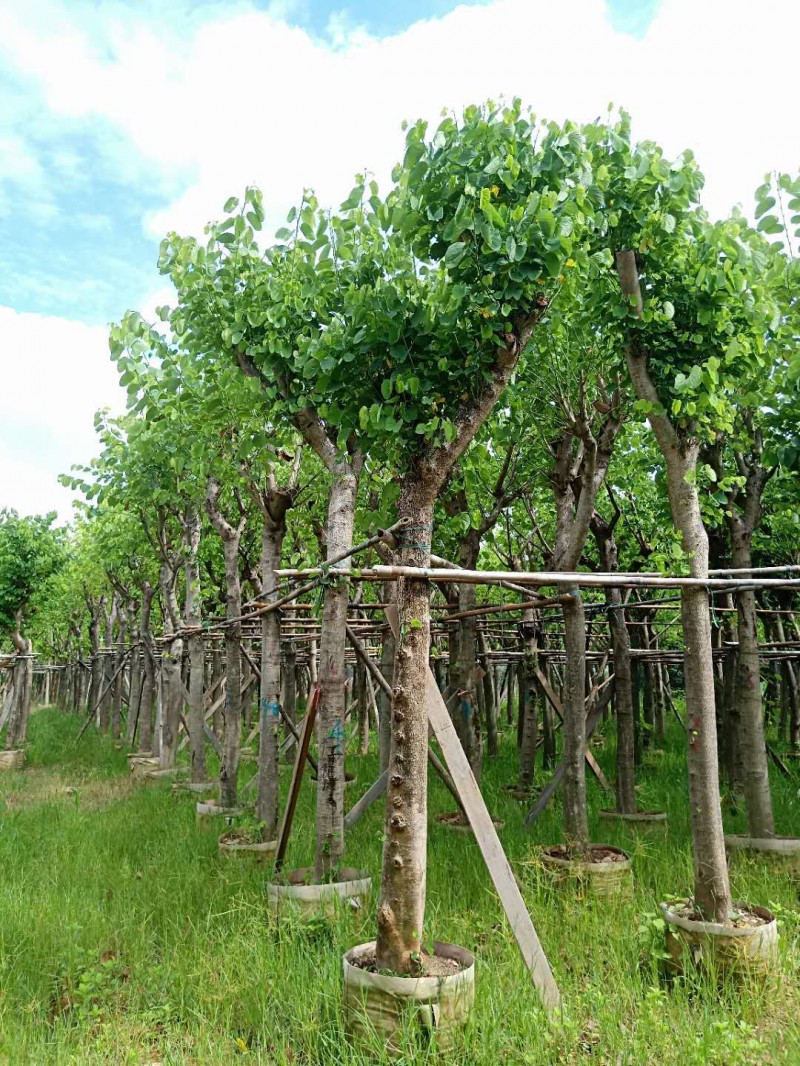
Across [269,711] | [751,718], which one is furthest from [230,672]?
[751,718]

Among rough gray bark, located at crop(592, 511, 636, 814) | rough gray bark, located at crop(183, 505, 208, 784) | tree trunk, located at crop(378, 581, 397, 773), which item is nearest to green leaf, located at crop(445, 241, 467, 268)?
tree trunk, located at crop(378, 581, 397, 773)

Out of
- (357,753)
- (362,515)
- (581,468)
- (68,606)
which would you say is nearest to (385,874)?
(362,515)

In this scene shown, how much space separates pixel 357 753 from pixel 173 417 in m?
10.6

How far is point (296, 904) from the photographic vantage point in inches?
218

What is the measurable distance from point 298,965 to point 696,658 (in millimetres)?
3165

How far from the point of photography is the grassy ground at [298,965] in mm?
3957

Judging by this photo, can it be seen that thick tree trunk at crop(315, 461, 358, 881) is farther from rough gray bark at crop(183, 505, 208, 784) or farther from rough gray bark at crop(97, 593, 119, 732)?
rough gray bark at crop(97, 593, 119, 732)

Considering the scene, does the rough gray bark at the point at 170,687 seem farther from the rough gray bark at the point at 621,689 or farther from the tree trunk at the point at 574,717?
the tree trunk at the point at 574,717

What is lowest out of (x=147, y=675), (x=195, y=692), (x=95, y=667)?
(x=195, y=692)

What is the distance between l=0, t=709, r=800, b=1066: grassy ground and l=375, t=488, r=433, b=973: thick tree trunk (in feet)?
1.65

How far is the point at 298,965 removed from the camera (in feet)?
15.7

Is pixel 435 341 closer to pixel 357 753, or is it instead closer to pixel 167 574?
pixel 167 574

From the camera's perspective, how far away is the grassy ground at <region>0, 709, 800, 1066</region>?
13.0 ft

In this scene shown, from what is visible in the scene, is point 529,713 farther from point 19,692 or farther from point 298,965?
point 19,692
